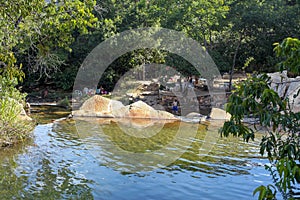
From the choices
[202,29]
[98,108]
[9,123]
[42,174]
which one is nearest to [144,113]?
[98,108]

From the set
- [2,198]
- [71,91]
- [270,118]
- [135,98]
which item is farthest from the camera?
[71,91]

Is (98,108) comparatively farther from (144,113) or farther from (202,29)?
(202,29)

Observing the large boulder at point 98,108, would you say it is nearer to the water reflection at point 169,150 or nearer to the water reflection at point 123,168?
the water reflection at point 169,150

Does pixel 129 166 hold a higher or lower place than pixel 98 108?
lower

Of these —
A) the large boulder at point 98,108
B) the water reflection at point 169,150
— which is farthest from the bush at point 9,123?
the large boulder at point 98,108

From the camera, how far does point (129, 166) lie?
32.3 feet

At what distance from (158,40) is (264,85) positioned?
20.7 meters

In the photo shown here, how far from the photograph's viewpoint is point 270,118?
13.5ft

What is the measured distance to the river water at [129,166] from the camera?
7.78 metres

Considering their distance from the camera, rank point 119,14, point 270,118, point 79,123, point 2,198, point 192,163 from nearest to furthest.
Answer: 1. point 270,118
2. point 2,198
3. point 192,163
4. point 79,123
5. point 119,14

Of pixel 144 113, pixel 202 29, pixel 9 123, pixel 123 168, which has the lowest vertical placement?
pixel 123 168

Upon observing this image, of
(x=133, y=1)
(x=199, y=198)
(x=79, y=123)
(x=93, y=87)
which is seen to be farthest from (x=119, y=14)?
(x=199, y=198)

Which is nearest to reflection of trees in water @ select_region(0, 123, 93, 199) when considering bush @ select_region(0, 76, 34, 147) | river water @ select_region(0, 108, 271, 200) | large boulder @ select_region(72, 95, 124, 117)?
river water @ select_region(0, 108, 271, 200)

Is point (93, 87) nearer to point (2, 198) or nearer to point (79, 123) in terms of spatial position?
point (79, 123)
